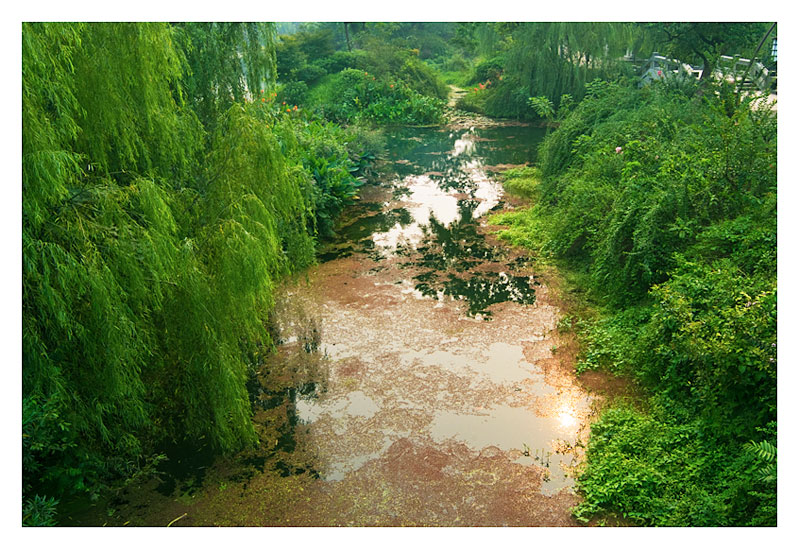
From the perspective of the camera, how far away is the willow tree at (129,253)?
159 inches

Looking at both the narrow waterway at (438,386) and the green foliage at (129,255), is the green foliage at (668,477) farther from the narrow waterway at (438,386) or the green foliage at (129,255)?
the green foliage at (129,255)

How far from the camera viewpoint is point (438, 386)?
6.80 metres

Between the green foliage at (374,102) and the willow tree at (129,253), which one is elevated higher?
the green foliage at (374,102)

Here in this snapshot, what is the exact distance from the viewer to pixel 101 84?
457 cm

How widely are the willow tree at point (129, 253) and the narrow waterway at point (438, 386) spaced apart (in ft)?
4.14

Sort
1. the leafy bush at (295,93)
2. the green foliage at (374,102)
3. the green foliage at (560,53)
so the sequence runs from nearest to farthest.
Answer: the green foliage at (560,53) → the green foliage at (374,102) → the leafy bush at (295,93)

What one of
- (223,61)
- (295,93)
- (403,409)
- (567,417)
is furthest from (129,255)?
(295,93)

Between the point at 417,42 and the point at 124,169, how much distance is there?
28869 mm

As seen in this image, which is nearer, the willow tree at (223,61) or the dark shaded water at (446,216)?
the willow tree at (223,61)

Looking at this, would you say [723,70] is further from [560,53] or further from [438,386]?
[560,53]

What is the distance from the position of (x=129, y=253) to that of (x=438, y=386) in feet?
12.0

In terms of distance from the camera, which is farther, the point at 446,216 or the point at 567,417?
the point at 446,216

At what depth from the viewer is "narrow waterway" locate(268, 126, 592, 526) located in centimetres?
524

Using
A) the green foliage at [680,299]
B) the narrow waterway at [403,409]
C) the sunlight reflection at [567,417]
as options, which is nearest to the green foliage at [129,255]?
the narrow waterway at [403,409]
